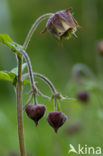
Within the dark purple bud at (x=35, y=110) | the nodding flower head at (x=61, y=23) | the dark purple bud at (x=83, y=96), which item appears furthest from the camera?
the dark purple bud at (x=83, y=96)

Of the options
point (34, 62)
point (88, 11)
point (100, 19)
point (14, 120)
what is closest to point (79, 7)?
point (100, 19)

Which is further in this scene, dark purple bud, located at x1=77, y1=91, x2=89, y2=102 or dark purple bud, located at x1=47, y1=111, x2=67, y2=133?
dark purple bud, located at x1=77, y1=91, x2=89, y2=102

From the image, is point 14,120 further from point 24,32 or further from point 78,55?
point 24,32

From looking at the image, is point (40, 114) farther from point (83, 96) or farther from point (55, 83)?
point (55, 83)

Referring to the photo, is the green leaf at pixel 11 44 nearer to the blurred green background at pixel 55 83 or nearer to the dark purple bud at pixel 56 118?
the blurred green background at pixel 55 83

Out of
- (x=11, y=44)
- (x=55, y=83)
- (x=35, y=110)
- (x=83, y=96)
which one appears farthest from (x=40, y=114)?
(x=55, y=83)

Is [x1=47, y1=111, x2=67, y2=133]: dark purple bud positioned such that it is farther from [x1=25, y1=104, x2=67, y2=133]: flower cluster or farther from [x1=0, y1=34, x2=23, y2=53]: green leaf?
[x1=0, y1=34, x2=23, y2=53]: green leaf

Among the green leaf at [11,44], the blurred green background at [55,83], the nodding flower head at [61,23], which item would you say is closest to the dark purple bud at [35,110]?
the blurred green background at [55,83]

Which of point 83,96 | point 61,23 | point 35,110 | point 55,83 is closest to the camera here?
point 35,110

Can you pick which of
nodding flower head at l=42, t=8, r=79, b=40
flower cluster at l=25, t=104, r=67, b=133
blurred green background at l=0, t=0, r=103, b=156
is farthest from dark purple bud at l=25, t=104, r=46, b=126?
nodding flower head at l=42, t=8, r=79, b=40
